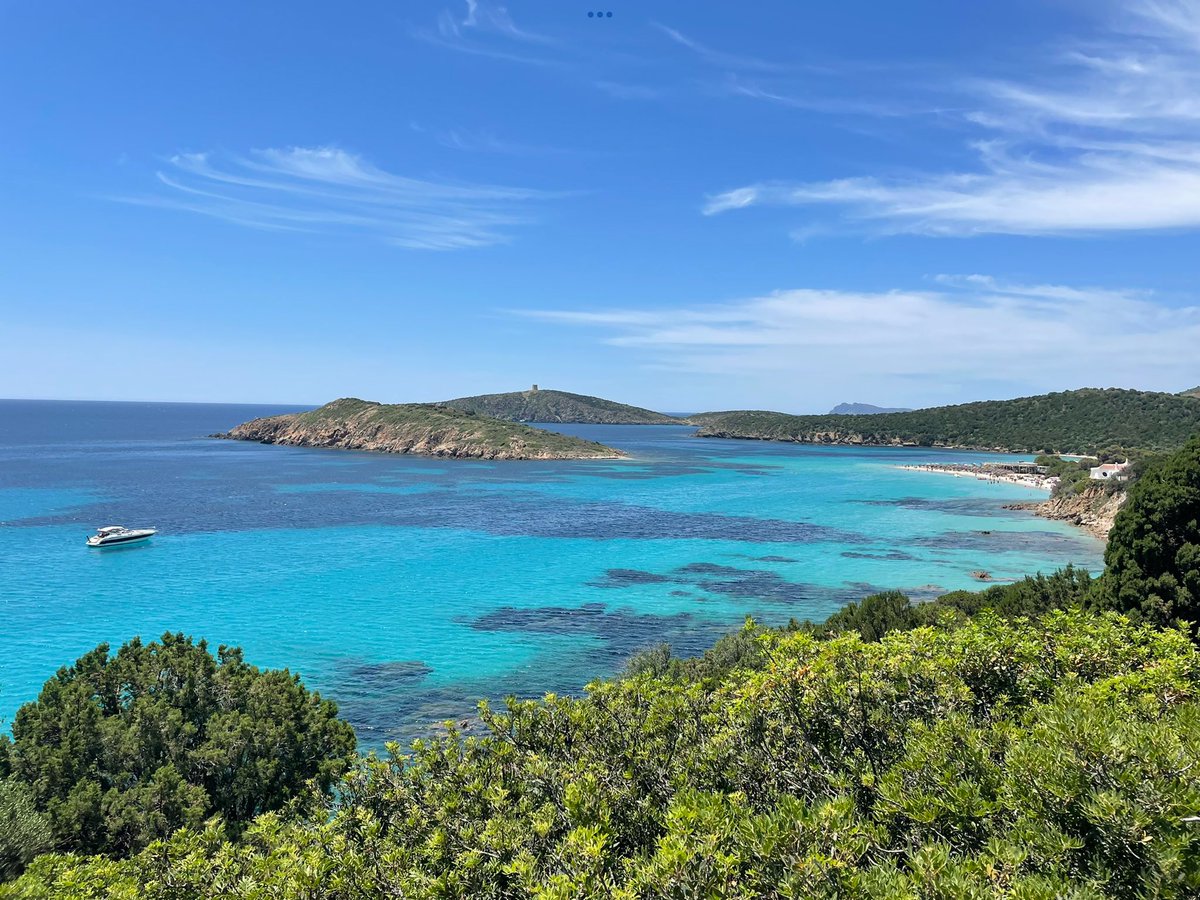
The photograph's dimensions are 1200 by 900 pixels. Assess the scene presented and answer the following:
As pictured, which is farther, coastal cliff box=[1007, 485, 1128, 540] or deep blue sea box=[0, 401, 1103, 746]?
coastal cliff box=[1007, 485, 1128, 540]

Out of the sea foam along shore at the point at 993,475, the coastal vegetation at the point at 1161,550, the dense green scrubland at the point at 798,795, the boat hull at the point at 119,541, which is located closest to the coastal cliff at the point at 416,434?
the sea foam along shore at the point at 993,475

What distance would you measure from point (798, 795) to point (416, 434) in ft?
543

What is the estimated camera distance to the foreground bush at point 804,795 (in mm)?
6410

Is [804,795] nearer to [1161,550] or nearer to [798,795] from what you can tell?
[798,795]

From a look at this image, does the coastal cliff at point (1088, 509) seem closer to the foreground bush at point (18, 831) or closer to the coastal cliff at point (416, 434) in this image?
the foreground bush at point (18, 831)

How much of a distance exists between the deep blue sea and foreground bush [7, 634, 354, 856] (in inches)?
321

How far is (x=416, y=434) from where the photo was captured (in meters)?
168

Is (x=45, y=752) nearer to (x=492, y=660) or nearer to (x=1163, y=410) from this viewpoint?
(x=492, y=660)

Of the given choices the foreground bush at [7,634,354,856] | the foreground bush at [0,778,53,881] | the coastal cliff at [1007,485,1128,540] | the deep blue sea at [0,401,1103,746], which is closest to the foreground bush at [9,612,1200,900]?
the foreground bush at [7,634,354,856]

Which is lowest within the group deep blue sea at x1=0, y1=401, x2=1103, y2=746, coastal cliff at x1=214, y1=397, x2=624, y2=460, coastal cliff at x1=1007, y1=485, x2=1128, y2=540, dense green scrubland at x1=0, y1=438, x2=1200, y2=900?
deep blue sea at x1=0, y1=401, x2=1103, y2=746

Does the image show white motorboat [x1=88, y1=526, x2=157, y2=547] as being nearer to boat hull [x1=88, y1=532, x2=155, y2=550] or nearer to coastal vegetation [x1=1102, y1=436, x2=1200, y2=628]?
boat hull [x1=88, y1=532, x2=155, y2=550]

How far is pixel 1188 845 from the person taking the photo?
19.5 feet

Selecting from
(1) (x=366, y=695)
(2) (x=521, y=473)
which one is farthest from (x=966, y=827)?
(2) (x=521, y=473)

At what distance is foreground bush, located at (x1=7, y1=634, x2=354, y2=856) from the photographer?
14.2 meters
